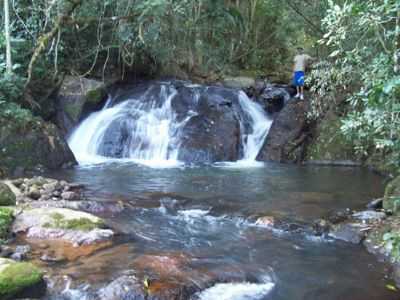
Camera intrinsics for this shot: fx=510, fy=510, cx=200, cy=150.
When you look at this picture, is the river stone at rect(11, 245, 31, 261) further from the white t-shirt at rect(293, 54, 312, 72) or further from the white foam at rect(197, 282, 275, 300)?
the white t-shirt at rect(293, 54, 312, 72)

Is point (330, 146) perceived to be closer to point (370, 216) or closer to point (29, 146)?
point (370, 216)

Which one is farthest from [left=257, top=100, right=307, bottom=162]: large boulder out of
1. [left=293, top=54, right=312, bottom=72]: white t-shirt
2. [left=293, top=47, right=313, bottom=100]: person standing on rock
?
[left=293, top=54, right=312, bottom=72]: white t-shirt

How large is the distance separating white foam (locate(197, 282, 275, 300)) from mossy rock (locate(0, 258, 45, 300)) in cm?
153

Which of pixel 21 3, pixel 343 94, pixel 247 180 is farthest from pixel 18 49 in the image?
pixel 343 94

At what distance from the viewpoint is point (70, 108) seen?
549 inches

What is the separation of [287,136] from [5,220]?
28.3 feet

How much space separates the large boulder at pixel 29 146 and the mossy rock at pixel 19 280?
6140 mm

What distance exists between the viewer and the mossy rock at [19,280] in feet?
14.8

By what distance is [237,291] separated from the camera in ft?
16.9

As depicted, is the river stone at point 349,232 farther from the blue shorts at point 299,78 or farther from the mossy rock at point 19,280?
the blue shorts at point 299,78

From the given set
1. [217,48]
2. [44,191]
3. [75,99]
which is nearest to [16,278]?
[44,191]

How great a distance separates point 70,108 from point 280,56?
34.0ft

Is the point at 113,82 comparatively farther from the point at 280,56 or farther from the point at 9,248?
the point at 9,248

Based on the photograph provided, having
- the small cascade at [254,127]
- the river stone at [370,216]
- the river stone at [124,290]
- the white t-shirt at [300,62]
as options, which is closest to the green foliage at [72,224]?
the river stone at [124,290]
